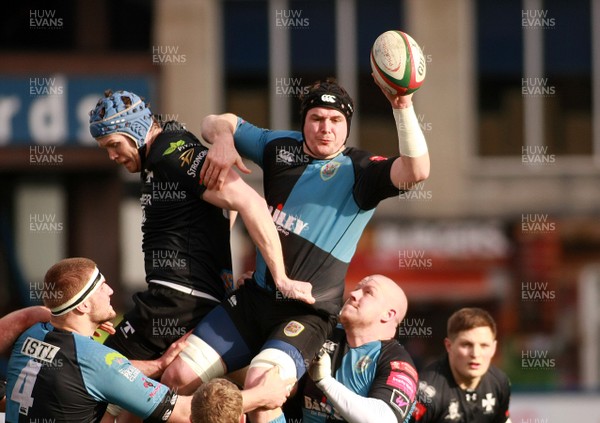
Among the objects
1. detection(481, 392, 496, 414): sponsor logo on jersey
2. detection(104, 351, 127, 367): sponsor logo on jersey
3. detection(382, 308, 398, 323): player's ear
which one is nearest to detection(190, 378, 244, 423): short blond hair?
detection(104, 351, 127, 367): sponsor logo on jersey

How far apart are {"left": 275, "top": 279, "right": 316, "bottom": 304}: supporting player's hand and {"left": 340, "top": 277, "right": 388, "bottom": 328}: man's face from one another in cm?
51

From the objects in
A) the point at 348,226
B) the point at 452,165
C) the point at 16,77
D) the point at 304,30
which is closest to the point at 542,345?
the point at 452,165

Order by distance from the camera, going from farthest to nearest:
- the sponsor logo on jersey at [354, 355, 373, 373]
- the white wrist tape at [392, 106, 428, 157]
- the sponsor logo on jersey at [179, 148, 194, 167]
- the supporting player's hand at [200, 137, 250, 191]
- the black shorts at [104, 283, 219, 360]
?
the sponsor logo on jersey at [354, 355, 373, 373] → the black shorts at [104, 283, 219, 360] → the sponsor logo on jersey at [179, 148, 194, 167] → the supporting player's hand at [200, 137, 250, 191] → the white wrist tape at [392, 106, 428, 157]

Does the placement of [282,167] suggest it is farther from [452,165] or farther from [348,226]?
[452,165]

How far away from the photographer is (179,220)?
7.06m

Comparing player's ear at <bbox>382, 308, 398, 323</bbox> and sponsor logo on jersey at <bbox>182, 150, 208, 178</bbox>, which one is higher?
sponsor logo on jersey at <bbox>182, 150, 208, 178</bbox>

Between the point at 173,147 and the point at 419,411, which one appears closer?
the point at 173,147

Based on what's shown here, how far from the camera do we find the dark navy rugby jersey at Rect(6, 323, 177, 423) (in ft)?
21.0

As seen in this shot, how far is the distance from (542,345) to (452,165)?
10.9ft

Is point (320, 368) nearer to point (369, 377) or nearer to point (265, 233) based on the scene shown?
point (369, 377)

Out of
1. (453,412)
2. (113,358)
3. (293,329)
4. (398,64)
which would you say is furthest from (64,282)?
(453,412)

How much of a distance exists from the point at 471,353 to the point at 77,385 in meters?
2.91

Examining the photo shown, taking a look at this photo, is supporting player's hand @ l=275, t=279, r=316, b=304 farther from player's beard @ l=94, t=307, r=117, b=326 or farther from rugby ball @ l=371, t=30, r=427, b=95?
rugby ball @ l=371, t=30, r=427, b=95

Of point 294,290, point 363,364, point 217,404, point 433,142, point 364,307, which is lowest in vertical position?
point 363,364
